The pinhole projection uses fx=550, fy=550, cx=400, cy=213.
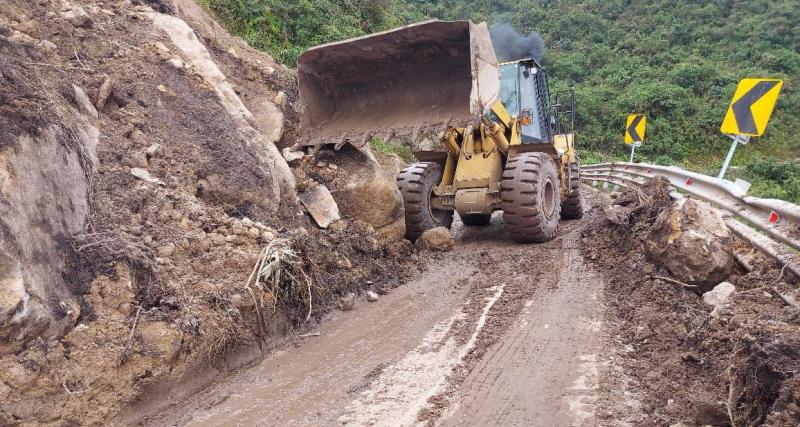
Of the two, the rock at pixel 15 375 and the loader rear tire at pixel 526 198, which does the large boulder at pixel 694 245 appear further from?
the rock at pixel 15 375

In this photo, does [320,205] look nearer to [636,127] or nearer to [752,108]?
[752,108]

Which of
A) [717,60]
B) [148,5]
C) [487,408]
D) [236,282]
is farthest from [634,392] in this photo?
[717,60]

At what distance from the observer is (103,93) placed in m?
4.91

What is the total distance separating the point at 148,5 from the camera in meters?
6.99

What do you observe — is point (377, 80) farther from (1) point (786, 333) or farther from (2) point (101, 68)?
(1) point (786, 333)

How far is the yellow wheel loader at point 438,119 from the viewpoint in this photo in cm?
630

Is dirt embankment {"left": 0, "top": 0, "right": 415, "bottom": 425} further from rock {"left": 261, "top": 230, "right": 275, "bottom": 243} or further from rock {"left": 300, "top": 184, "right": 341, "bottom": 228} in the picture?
rock {"left": 300, "top": 184, "right": 341, "bottom": 228}

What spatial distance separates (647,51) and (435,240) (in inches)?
1040

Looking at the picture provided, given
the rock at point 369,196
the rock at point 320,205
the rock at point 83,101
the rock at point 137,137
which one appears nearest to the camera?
the rock at point 83,101

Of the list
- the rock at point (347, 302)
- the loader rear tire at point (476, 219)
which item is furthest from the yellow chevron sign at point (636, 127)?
the rock at point (347, 302)

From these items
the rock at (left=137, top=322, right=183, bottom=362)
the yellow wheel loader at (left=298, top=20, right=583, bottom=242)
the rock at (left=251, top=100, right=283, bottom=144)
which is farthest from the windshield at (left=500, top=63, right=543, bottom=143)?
the rock at (left=137, top=322, right=183, bottom=362)

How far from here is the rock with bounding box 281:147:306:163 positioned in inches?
242

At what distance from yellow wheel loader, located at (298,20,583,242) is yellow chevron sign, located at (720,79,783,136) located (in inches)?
85.5

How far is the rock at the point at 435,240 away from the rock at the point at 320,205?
149 centimetres
